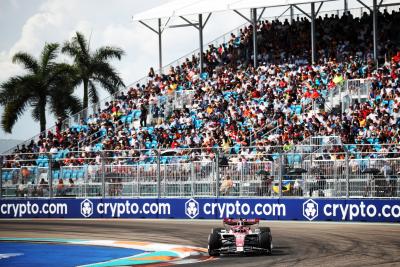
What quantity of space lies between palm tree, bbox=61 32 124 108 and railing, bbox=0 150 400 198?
2228 centimetres

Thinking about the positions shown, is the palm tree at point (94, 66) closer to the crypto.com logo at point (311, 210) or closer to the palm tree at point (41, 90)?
the palm tree at point (41, 90)

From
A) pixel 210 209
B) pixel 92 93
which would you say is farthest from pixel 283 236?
pixel 92 93

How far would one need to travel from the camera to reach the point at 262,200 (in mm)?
31812

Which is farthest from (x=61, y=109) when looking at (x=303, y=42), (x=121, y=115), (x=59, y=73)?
(x=303, y=42)

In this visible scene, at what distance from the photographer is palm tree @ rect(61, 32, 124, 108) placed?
59.2m

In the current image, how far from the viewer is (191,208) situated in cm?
3312

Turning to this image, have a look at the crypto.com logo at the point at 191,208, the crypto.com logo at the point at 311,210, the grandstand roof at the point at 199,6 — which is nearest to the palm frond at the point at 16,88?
the grandstand roof at the point at 199,6

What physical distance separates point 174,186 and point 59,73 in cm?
2553

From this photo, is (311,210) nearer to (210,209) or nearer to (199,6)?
(210,209)

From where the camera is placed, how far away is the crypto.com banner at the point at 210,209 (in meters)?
29.8

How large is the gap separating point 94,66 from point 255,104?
1954 cm

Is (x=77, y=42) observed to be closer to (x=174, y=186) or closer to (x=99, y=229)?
(x=174, y=186)

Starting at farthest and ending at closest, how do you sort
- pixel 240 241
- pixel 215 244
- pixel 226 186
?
pixel 226 186
pixel 215 244
pixel 240 241

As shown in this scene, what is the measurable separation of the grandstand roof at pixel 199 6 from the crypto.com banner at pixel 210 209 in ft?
43.7
